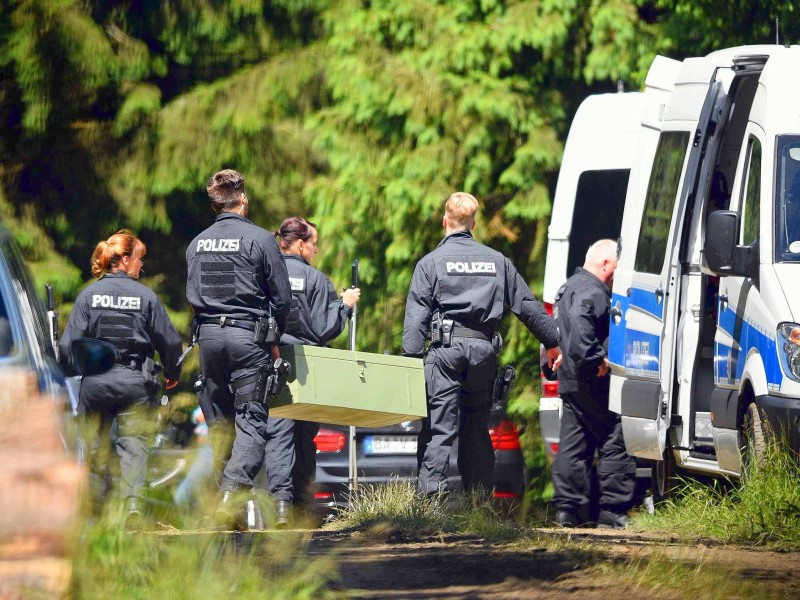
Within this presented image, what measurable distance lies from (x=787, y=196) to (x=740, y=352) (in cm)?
83

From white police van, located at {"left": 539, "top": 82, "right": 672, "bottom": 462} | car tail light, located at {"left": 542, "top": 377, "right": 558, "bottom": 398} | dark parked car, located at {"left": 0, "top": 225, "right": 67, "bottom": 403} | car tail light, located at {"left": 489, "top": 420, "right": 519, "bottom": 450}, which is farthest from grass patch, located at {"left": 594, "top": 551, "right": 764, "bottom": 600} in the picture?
white police van, located at {"left": 539, "top": 82, "right": 672, "bottom": 462}

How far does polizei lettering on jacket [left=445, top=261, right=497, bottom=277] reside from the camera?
8.60 m

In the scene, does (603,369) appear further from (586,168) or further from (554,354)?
(586,168)

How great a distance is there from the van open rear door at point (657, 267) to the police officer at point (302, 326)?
67.4 inches

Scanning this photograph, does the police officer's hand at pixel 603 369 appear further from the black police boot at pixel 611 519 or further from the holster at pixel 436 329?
the holster at pixel 436 329

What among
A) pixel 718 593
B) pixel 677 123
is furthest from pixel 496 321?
pixel 718 593

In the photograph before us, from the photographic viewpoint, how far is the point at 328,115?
1507cm

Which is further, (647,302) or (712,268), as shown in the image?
(647,302)

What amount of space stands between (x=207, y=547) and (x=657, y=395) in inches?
176

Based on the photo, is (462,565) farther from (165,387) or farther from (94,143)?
(94,143)

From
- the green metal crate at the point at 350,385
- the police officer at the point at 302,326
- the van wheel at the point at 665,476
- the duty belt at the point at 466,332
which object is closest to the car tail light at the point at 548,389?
the van wheel at the point at 665,476

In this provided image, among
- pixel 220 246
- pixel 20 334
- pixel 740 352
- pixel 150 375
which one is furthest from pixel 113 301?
pixel 20 334

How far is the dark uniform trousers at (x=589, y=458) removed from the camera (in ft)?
30.5

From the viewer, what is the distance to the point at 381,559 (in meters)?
6.01
